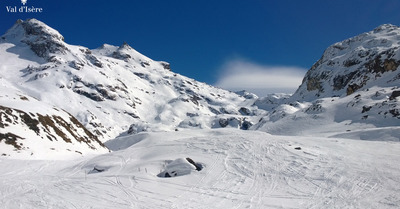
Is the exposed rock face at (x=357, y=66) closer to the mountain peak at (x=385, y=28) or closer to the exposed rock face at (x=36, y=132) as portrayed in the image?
the mountain peak at (x=385, y=28)

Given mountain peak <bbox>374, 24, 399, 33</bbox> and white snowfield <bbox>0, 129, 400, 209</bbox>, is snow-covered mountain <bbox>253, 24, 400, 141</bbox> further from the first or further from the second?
white snowfield <bbox>0, 129, 400, 209</bbox>

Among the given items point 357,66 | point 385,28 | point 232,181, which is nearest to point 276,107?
point 357,66

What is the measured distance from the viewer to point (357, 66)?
99938mm

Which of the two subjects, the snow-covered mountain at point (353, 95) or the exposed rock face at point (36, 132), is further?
the snow-covered mountain at point (353, 95)

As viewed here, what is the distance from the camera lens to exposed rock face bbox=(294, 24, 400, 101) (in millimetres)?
76062

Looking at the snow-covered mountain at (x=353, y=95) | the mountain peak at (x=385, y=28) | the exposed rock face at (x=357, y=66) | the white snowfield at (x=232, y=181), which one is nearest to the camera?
the white snowfield at (x=232, y=181)

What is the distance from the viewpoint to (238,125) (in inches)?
6511

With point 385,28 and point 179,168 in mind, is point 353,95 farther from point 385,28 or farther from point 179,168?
point 385,28

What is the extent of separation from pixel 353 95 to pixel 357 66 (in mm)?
38655

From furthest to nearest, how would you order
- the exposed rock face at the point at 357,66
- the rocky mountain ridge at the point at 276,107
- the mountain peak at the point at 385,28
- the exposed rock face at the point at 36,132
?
1. the mountain peak at the point at 385,28
2. the exposed rock face at the point at 357,66
3. the rocky mountain ridge at the point at 276,107
4. the exposed rock face at the point at 36,132

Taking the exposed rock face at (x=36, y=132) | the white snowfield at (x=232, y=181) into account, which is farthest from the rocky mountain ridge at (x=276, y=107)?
the white snowfield at (x=232, y=181)

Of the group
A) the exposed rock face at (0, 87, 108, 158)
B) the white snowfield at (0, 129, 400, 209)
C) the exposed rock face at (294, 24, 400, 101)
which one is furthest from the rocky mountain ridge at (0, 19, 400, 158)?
the white snowfield at (0, 129, 400, 209)

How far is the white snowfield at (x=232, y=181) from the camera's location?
12.9 meters

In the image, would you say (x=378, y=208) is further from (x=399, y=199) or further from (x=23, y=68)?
(x=23, y=68)
